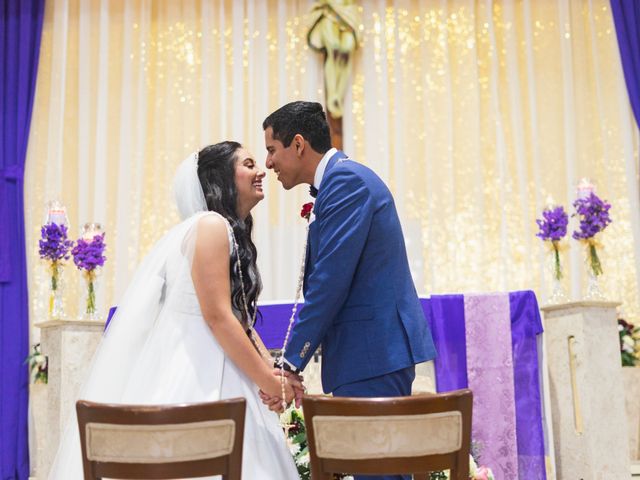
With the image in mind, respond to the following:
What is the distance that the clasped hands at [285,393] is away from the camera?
2.74 m

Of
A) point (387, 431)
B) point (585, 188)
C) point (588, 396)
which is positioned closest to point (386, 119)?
point (585, 188)

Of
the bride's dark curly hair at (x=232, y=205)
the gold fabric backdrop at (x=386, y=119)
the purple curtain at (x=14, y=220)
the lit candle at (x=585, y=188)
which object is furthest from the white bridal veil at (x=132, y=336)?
the purple curtain at (x=14, y=220)

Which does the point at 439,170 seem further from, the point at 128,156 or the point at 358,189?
the point at 358,189

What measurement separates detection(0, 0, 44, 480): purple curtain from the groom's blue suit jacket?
4.72 meters

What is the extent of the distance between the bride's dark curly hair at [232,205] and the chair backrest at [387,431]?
36.4 inches

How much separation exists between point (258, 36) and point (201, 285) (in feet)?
16.8

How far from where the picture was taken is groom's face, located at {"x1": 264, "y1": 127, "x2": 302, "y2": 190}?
3.06 meters

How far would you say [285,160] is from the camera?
306cm

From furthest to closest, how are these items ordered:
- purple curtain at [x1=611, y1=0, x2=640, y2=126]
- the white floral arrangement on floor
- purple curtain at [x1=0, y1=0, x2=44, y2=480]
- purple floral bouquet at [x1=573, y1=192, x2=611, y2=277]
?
purple curtain at [x1=611, y1=0, x2=640, y2=126]
purple curtain at [x1=0, y1=0, x2=44, y2=480]
purple floral bouquet at [x1=573, y1=192, x2=611, y2=277]
the white floral arrangement on floor

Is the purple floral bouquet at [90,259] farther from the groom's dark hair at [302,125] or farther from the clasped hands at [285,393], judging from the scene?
the clasped hands at [285,393]

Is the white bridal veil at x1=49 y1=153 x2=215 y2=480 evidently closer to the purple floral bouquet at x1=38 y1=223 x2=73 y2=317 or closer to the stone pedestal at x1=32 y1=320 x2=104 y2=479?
the stone pedestal at x1=32 y1=320 x2=104 y2=479

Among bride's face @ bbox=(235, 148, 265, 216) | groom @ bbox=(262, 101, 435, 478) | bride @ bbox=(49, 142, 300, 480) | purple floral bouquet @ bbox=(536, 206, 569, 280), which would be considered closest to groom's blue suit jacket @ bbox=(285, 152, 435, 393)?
groom @ bbox=(262, 101, 435, 478)

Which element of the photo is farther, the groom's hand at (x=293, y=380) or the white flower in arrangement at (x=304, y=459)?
the white flower in arrangement at (x=304, y=459)

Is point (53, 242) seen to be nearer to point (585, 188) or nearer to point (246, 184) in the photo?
point (246, 184)
